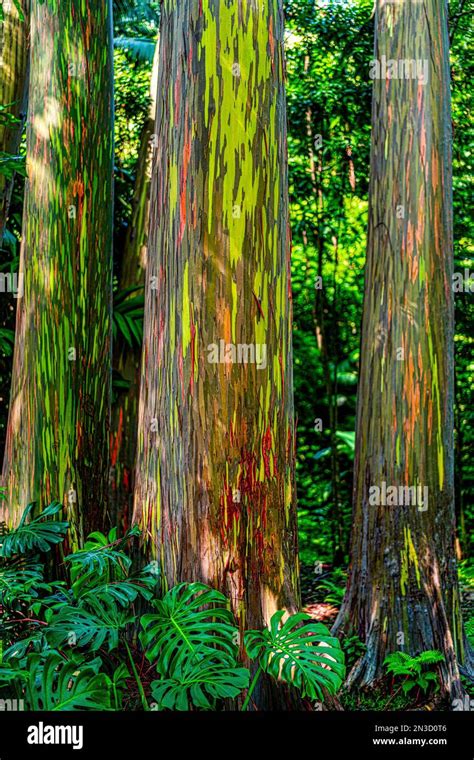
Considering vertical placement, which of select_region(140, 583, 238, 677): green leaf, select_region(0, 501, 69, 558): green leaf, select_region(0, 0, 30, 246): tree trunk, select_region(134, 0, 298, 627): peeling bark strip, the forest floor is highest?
select_region(0, 0, 30, 246): tree trunk

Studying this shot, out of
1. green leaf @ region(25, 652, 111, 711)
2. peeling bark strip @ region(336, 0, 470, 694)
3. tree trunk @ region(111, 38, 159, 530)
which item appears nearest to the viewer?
green leaf @ region(25, 652, 111, 711)

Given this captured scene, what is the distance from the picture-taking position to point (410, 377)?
18.3ft

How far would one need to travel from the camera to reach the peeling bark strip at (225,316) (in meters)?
3.68

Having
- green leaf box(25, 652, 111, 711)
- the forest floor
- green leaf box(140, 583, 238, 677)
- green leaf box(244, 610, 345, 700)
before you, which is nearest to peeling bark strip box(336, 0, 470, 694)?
the forest floor

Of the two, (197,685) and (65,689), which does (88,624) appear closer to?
(65,689)

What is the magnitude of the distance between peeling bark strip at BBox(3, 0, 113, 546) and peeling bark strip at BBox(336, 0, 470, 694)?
1.92 meters

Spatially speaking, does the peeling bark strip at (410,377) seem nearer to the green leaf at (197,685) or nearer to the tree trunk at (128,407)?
the green leaf at (197,685)

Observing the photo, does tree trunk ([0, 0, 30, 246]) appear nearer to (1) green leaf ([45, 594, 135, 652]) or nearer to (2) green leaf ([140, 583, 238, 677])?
(1) green leaf ([45, 594, 135, 652])

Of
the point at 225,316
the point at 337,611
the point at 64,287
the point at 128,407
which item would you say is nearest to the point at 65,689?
the point at 225,316

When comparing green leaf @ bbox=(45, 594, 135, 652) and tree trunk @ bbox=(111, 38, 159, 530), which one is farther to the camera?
tree trunk @ bbox=(111, 38, 159, 530)

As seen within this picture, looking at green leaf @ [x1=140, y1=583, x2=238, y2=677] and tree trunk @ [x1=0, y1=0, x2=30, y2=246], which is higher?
tree trunk @ [x1=0, y1=0, x2=30, y2=246]

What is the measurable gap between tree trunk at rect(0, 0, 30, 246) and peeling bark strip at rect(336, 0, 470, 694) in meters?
2.81

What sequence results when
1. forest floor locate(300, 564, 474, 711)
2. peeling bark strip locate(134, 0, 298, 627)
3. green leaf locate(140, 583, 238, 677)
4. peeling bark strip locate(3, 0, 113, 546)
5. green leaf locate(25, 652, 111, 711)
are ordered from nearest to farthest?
green leaf locate(25, 652, 111, 711) → green leaf locate(140, 583, 238, 677) → peeling bark strip locate(134, 0, 298, 627) → peeling bark strip locate(3, 0, 113, 546) → forest floor locate(300, 564, 474, 711)

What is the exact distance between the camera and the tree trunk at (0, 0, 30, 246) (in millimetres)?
6199
